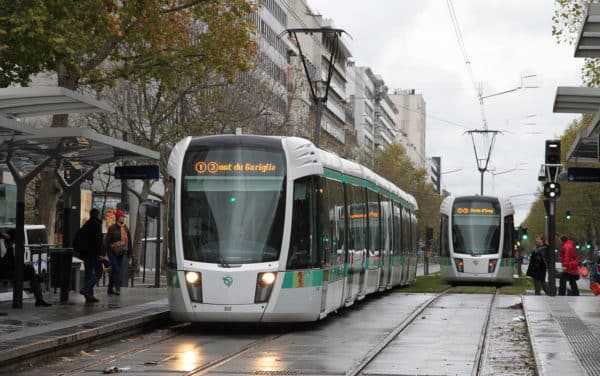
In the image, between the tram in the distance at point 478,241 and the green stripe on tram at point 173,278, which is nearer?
the green stripe on tram at point 173,278

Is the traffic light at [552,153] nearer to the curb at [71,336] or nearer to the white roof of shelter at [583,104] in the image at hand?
the white roof of shelter at [583,104]

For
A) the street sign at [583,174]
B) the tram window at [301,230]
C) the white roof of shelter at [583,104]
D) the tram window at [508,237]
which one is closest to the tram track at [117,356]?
the tram window at [301,230]

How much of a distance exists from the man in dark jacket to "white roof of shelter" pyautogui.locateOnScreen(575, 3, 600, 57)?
919 cm

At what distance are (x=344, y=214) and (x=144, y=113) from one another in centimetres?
1887

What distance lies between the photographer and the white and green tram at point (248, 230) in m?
17.4

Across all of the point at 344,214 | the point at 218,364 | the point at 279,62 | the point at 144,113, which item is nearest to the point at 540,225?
the point at 279,62

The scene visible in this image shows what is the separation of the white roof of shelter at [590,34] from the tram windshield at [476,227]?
22.2m

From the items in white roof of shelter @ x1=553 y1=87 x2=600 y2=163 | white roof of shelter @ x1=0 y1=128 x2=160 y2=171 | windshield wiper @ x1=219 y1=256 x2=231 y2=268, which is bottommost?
windshield wiper @ x1=219 y1=256 x2=231 y2=268

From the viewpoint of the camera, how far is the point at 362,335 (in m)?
A: 17.6

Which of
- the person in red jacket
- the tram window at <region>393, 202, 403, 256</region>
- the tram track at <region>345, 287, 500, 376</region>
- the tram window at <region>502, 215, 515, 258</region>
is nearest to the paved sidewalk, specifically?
the tram track at <region>345, 287, 500, 376</region>

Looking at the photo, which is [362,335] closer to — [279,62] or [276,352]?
[276,352]

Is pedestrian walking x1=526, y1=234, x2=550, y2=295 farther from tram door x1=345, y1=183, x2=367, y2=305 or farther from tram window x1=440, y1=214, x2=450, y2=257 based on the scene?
tram door x1=345, y1=183, x2=367, y2=305

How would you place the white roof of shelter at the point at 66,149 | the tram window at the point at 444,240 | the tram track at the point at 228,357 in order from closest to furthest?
the tram track at the point at 228,357 < the white roof of shelter at the point at 66,149 < the tram window at the point at 444,240

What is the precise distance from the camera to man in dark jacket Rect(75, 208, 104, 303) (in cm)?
2167
